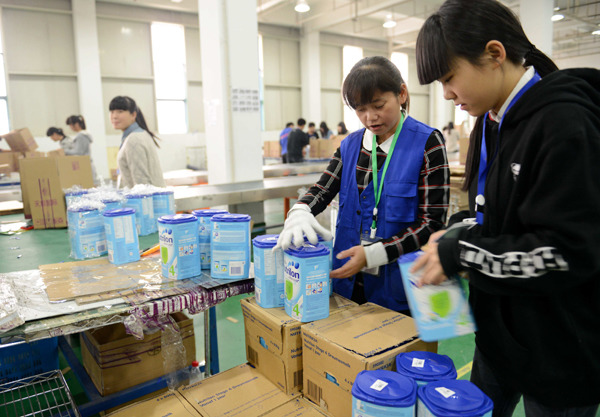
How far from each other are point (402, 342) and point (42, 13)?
34.2ft

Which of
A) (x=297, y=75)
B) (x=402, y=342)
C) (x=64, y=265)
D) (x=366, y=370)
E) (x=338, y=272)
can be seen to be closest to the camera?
(x=366, y=370)

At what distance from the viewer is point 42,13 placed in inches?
340

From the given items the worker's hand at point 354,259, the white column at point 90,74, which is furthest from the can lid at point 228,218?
the white column at point 90,74

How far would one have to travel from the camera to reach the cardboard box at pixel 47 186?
2559mm

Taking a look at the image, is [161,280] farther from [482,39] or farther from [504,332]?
[482,39]

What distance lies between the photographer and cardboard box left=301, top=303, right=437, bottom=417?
1.08m

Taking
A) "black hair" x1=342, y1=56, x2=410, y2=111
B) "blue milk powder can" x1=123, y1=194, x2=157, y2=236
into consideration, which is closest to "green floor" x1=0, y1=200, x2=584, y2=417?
"blue milk powder can" x1=123, y1=194, x2=157, y2=236

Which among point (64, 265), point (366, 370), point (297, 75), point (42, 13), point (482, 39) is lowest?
point (366, 370)

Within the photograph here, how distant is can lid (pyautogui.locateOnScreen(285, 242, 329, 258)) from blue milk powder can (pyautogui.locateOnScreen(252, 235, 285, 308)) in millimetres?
81

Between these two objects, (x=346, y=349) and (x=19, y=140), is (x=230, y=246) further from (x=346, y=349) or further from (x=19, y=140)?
(x=19, y=140)

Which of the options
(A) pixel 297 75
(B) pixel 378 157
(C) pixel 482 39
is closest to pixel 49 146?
(A) pixel 297 75

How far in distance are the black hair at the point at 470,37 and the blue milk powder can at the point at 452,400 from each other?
663 mm

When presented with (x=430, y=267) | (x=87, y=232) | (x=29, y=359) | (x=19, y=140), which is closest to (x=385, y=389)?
(x=430, y=267)

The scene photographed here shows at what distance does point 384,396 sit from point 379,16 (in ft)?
41.6
